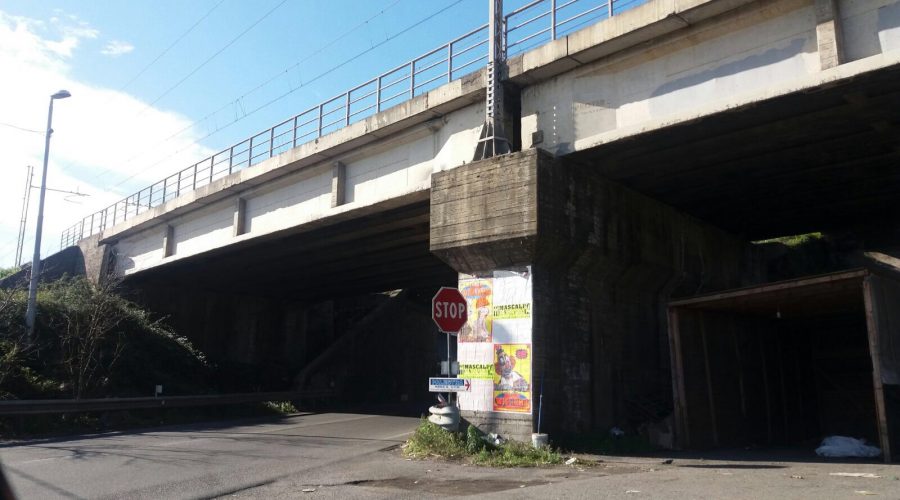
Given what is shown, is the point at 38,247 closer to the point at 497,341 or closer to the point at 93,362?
the point at 93,362

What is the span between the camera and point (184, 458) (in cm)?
1280

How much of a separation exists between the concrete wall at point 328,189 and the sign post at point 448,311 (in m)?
4.51

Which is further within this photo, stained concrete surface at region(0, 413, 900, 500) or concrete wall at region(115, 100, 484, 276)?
concrete wall at region(115, 100, 484, 276)

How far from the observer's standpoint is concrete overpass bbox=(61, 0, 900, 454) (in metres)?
12.5

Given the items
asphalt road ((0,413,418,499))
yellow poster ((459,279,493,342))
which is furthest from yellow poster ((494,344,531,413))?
asphalt road ((0,413,418,499))

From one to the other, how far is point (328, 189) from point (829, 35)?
1388 cm

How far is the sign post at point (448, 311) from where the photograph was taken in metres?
12.7

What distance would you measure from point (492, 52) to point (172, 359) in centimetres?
2024

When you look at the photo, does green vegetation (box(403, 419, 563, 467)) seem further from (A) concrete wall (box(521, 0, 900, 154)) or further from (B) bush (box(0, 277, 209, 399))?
(B) bush (box(0, 277, 209, 399))

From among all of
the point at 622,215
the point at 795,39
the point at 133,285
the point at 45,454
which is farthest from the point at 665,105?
the point at 133,285

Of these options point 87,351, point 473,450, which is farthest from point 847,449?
point 87,351

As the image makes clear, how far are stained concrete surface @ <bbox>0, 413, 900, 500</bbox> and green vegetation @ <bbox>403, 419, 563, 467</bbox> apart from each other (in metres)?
0.43

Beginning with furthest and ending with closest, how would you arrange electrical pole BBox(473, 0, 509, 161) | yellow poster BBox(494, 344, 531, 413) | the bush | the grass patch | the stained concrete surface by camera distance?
the grass patch, the bush, electrical pole BBox(473, 0, 509, 161), yellow poster BBox(494, 344, 531, 413), the stained concrete surface

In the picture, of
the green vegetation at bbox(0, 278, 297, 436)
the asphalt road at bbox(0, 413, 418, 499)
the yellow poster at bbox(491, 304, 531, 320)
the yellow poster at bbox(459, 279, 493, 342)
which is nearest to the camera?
the asphalt road at bbox(0, 413, 418, 499)
